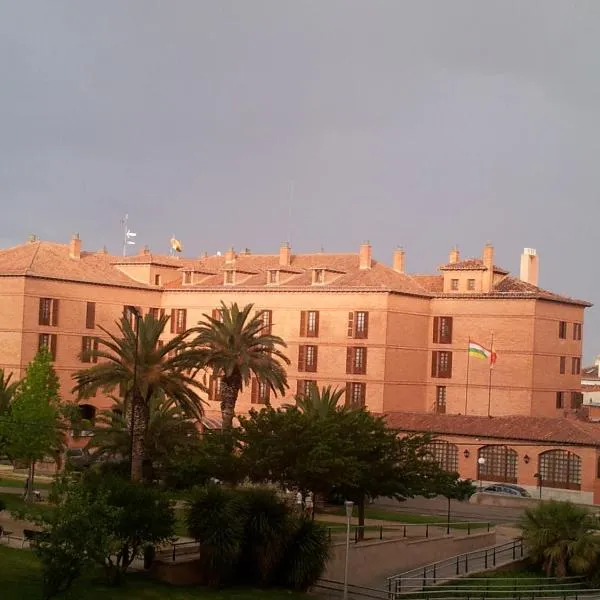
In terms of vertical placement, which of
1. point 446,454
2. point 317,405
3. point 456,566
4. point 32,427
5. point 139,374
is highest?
point 139,374

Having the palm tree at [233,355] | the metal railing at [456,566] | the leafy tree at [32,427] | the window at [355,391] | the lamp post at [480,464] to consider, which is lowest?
the metal railing at [456,566]

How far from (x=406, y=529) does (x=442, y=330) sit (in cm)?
3057

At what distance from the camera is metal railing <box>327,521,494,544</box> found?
4009 centimetres

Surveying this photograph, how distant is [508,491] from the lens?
61.5 metres

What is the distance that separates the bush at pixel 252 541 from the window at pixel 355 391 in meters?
35.9

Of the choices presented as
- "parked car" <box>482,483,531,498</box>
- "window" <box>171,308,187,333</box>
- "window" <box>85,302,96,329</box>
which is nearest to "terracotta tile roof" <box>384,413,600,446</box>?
"parked car" <box>482,483,531,498</box>

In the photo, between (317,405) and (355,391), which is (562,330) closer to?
(355,391)

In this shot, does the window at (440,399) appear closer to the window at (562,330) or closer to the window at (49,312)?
the window at (562,330)

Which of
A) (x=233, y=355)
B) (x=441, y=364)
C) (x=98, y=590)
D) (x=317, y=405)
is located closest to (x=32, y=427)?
(x=233, y=355)

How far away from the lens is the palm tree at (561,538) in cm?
4047

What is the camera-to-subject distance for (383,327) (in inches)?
2763

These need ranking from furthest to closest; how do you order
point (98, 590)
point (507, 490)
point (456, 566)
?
1. point (507, 490)
2. point (456, 566)
3. point (98, 590)

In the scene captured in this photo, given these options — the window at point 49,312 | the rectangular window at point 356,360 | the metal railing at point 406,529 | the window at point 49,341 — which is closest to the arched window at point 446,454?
the rectangular window at point 356,360

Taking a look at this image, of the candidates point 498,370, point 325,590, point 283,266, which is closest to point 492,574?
point 325,590
